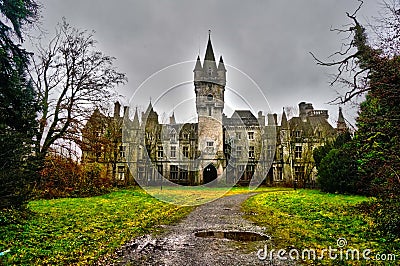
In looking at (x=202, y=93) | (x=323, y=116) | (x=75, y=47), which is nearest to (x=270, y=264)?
(x=75, y=47)

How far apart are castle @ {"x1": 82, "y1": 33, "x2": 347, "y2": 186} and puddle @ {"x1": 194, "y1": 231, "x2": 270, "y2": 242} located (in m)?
29.8

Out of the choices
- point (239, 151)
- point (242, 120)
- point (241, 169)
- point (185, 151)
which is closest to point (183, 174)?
point (185, 151)

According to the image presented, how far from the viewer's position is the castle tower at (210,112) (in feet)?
132

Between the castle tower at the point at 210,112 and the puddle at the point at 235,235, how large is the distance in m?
30.5

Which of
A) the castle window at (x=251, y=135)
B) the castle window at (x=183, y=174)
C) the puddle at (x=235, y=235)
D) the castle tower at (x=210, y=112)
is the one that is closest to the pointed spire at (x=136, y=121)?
the castle tower at (x=210, y=112)

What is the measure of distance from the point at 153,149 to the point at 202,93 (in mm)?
10397

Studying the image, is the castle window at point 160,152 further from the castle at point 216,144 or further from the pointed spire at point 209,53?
the pointed spire at point 209,53

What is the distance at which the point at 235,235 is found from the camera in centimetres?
836

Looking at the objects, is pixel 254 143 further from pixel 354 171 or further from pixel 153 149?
pixel 354 171

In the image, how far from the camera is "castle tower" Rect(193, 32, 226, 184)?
4025 cm

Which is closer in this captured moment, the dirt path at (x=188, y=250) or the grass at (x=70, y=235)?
the dirt path at (x=188, y=250)

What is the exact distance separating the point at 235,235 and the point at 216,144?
32.9 meters

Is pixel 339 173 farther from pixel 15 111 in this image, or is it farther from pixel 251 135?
pixel 251 135

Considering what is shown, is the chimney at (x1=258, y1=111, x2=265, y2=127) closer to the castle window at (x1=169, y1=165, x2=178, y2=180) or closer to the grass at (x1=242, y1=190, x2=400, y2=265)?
the castle window at (x1=169, y1=165, x2=178, y2=180)
